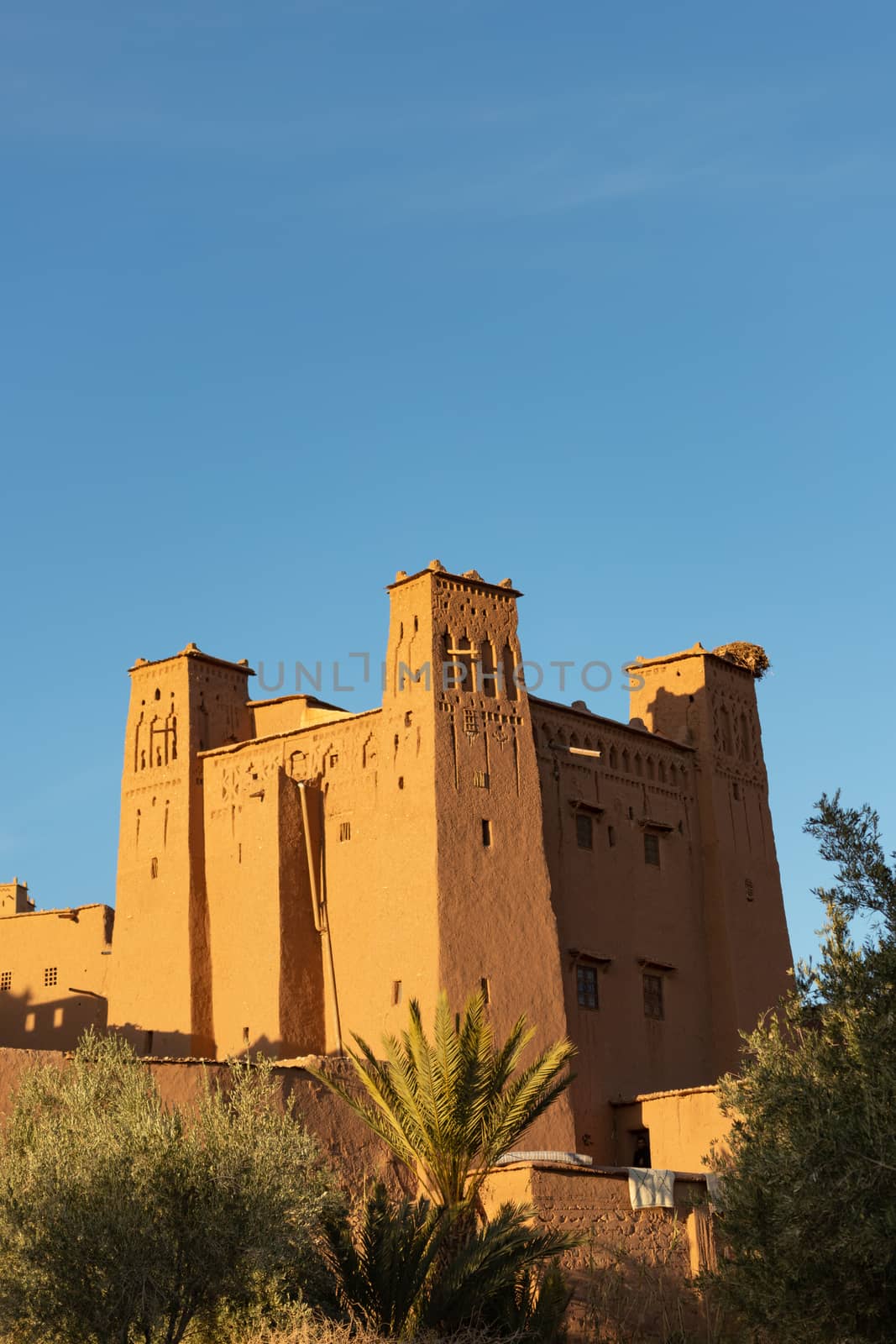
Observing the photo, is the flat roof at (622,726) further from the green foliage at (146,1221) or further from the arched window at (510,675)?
the green foliage at (146,1221)

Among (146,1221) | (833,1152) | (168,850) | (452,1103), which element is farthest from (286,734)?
(833,1152)

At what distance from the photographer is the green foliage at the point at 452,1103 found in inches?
885

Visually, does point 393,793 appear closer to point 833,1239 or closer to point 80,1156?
point 80,1156

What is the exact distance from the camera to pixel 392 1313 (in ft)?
67.2

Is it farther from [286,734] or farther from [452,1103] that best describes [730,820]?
[452,1103]

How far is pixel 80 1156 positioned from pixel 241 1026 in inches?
540

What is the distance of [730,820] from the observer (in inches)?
1475

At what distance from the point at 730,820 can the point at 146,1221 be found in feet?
66.5

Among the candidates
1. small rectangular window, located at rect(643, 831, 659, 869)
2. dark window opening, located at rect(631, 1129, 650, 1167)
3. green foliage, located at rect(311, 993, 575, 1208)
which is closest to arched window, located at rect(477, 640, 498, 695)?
small rectangular window, located at rect(643, 831, 659, 869)

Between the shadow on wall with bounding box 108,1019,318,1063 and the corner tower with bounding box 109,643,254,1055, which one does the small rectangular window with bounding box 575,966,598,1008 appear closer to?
the shadow on wall with bounding box 108,1019,318,1063

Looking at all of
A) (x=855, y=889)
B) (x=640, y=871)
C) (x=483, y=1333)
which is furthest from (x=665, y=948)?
(x=855, y=889)

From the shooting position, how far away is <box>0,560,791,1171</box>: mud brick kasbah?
31.7 m

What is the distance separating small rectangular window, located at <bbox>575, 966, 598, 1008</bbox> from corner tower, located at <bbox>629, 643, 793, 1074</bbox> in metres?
3.39

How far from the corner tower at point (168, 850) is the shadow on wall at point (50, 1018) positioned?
3137 mm
